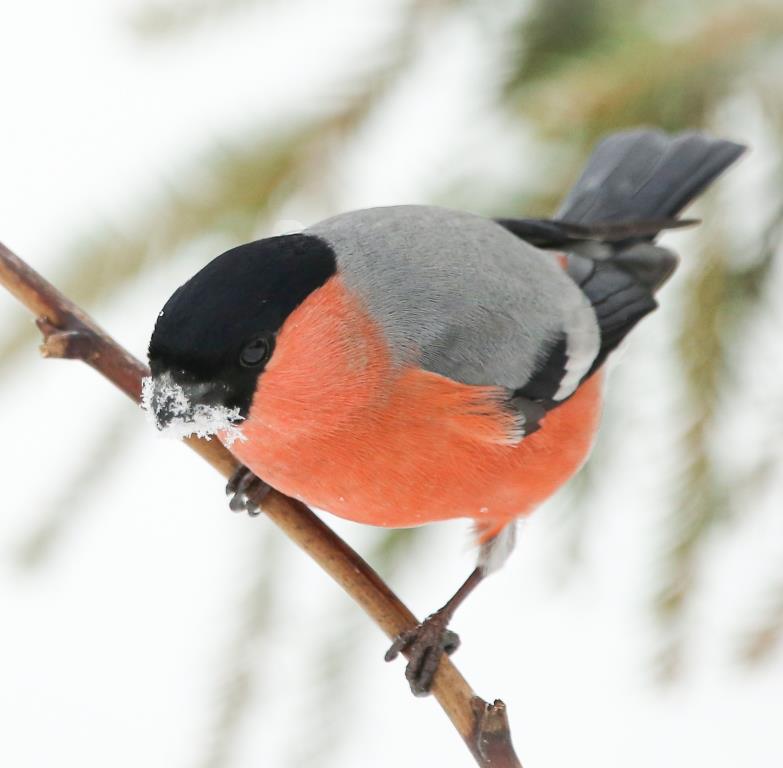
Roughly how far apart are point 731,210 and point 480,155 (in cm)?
40

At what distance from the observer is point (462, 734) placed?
1107 mm

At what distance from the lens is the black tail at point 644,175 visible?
1665mm

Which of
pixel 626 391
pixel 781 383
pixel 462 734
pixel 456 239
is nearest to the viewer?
pixel 462 734

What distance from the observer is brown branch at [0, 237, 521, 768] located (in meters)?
1.14

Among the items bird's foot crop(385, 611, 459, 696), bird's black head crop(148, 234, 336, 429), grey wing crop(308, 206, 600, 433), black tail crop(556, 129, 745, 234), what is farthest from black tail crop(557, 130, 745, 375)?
bird's black head crop(148, 234, 336, 429)

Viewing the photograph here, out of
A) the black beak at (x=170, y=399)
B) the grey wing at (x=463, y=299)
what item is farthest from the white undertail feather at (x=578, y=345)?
the black beak at (x=170, y=399)

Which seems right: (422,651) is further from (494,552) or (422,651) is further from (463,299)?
(463,299)

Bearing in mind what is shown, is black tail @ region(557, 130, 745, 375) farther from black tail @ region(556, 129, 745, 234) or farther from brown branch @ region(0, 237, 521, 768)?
brown branch @ region(0, 237, 521, 768)

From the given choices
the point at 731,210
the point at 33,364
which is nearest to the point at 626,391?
the point at 731,210

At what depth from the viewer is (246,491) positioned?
142 cm

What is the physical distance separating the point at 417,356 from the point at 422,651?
1.30 ft

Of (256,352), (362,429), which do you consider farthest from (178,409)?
(362,429)

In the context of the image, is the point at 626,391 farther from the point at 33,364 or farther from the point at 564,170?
the point at 33,364

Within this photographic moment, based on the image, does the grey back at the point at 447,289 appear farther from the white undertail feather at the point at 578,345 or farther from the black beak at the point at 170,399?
the black beak at the point at 170,399
